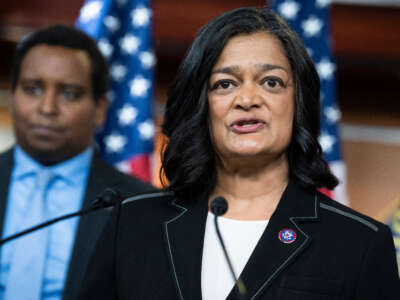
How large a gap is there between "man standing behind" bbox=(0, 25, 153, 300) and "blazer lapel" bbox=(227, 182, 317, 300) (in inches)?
34.6

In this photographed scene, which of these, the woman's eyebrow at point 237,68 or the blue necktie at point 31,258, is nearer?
the woman's eyebrow at point 237,68

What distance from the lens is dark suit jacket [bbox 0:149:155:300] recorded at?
2133mm

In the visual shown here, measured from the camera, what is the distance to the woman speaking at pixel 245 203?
1409 millimetres

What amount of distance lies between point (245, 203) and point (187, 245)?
191 millimetres

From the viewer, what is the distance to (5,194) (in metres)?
2.38

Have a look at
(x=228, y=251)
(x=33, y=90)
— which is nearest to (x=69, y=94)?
(x=33, y=90)

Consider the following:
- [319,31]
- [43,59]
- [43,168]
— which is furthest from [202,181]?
[319,31]

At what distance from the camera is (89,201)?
2332 mm

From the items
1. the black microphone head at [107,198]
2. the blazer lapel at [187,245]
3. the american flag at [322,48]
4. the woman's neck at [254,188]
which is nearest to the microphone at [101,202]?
the black microphone head at [107,198]

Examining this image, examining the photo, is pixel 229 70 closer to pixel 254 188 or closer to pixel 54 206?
pixel 254 188

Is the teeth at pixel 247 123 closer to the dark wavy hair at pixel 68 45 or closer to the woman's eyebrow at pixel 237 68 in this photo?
the woman's eyebrow at pixel 237 68

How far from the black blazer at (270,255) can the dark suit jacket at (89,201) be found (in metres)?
0.56

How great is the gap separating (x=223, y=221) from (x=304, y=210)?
201 mm

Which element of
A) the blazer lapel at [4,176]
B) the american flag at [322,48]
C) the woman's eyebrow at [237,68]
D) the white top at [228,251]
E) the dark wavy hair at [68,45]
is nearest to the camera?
the white top at [228,251]
